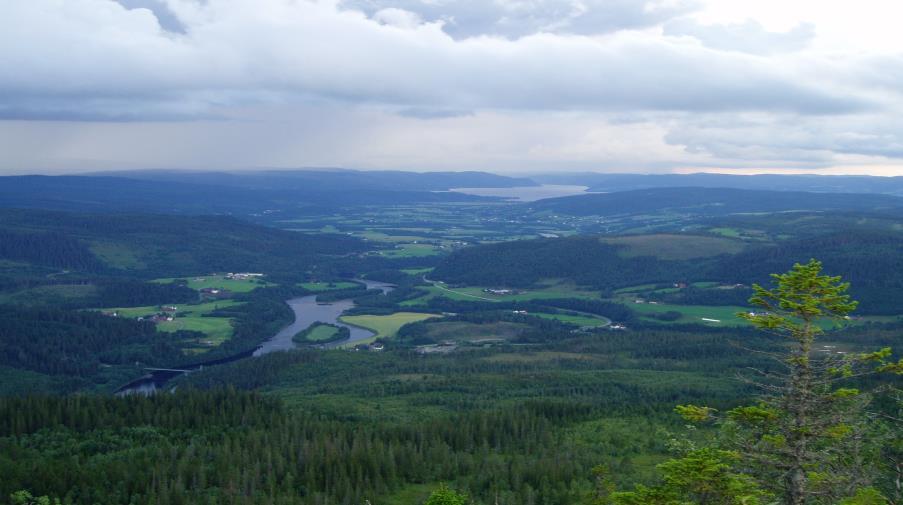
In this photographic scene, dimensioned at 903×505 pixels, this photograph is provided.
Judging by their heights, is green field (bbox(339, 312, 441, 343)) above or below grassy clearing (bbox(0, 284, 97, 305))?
below

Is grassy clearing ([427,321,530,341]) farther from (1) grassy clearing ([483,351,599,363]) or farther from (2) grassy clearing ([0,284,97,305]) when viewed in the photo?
(2) grassy clearing ([0,284,97,305])

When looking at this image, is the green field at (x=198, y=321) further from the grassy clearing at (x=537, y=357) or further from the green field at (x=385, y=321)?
the grassy clearing at (x=537, y=357)

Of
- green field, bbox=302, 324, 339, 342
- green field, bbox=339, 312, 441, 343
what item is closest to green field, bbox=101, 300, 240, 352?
green field, bbox=302, 324, 339, 342

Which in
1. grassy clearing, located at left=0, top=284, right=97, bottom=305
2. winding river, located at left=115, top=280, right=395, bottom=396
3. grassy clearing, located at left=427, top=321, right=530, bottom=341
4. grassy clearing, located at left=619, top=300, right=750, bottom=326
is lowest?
winding river, located at left=115, top=280, right=395, bottom=396

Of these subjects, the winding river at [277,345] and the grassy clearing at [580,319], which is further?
the grassy clearing at [580,319]

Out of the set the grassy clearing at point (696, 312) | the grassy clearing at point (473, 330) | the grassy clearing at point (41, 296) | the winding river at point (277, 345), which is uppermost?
the grassy clearing at point (41, 296)

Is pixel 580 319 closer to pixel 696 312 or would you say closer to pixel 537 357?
pixel 696 312

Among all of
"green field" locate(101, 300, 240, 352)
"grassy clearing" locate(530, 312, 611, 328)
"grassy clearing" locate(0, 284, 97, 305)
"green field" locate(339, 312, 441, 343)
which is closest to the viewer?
"green field" locate(101, 300, 240, 352)

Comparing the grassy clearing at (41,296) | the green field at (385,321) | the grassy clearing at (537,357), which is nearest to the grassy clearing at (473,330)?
the green field at (385,321)
